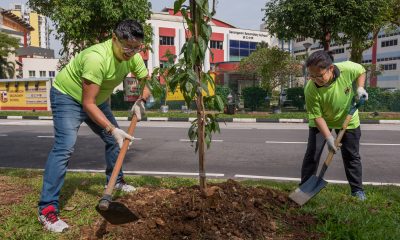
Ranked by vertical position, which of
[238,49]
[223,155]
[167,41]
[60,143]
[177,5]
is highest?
[167,41]

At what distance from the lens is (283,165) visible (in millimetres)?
5828

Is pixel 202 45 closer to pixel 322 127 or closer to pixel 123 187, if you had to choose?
pixel 322 127

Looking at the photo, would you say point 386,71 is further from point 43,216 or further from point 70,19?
point 43,216

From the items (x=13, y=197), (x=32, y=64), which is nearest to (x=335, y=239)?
(x=13, y=197)

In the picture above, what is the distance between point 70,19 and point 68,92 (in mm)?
11696

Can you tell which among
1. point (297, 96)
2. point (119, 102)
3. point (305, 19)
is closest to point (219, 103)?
point (305, 19)

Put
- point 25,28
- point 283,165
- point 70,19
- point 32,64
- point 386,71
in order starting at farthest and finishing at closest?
point 25,28 → point 386,71 → point 32,64 → point 70,19 → point 283,165

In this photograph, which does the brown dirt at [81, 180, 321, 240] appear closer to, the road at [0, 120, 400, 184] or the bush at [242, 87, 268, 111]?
the road at [0, 120, 400, 184]

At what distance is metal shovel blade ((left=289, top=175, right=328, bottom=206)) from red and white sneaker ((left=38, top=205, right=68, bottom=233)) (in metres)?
1.94

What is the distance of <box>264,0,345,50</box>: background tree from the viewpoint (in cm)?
1326

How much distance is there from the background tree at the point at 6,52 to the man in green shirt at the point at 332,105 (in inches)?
1458

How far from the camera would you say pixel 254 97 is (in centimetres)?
1934

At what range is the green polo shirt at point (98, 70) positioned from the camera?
2744 mm

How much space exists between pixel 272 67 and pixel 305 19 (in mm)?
4430
